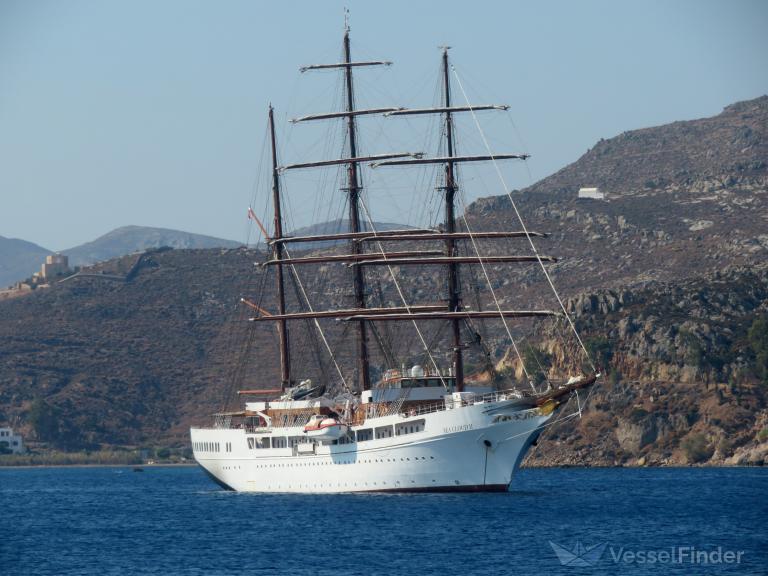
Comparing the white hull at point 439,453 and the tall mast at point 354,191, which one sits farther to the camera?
the tall mast at point 354,191

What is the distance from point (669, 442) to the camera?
459 feet

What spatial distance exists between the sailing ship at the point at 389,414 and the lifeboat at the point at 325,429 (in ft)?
0.27

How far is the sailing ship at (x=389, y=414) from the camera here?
289 feet

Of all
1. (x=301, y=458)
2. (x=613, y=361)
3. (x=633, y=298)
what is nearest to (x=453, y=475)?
(x=301, y=458)

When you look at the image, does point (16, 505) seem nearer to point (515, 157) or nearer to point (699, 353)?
point (515, 157)

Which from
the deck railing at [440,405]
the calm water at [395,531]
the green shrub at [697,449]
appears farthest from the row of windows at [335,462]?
the green shrub at [697,449]

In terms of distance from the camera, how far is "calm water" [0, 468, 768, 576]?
2500 inches

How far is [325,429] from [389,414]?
14.6 ft

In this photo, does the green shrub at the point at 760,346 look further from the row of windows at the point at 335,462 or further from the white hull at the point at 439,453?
the white hull at the point at 439,453

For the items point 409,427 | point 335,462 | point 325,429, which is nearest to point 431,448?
point 409,427

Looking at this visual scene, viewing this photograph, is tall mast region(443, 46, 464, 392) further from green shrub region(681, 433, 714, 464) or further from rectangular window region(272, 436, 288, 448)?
green shrub region(681, 433, 714, 464)

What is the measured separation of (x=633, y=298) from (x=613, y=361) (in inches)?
477

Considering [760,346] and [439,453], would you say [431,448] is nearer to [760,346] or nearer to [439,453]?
[439,453]

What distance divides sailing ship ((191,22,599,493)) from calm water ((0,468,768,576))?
1.80 m
